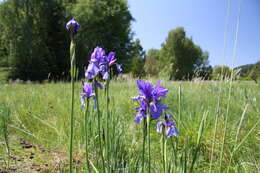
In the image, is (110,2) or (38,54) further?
(110,2)

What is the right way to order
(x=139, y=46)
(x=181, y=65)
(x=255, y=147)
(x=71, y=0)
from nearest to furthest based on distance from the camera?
(x=255, y=147) → (x=71, y=0) → (x=139, y=46) → (x=181, y=65)

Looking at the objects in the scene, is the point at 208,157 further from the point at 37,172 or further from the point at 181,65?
the point at 181,65

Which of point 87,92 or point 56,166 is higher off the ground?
point 87,92

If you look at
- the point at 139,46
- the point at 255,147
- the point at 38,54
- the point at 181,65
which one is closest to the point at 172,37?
the point at 181,65

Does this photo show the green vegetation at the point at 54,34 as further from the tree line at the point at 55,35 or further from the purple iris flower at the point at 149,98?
the purple iris flower at the point at 149,98

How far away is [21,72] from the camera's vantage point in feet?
56.3

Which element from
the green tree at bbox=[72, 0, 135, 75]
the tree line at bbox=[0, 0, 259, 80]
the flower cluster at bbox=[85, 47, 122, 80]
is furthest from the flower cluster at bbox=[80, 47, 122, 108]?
the green tree at bbox=[72, 0, 135, 75]

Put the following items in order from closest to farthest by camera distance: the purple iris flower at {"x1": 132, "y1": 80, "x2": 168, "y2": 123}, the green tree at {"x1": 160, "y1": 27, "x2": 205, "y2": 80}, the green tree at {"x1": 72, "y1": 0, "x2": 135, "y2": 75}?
the purple iris flower at {"x1": 132, "y1": 80, "x2": 168, "y2": 123}
the green tree at {"x1": 72, "y1": 0, "x2": 135, "y2": 75}
the green tree at {"x1": 160, "y1": 27, "x2": 205, "y2": 80}

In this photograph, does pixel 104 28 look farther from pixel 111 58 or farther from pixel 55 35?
pixel 111 58

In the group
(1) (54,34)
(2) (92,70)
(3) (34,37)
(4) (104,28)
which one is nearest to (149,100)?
(2) (92,70)

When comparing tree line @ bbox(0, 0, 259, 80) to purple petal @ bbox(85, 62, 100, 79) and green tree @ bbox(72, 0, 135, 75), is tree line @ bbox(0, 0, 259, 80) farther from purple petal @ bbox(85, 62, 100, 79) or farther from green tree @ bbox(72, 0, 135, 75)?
purple petal @ bbox(85, 62, 100, 79)

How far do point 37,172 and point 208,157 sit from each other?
1.30 meters

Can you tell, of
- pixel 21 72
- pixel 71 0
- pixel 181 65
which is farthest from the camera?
pixel 181 65

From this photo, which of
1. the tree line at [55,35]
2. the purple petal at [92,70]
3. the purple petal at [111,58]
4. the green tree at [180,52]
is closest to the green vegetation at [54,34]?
the tree line at [55,35]
